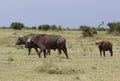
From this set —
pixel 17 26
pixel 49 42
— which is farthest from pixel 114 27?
pixel 49 42

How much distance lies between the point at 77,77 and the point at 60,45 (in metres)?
10.2

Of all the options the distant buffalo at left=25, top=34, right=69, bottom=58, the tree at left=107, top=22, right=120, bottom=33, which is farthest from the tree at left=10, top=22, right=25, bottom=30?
the distant buffalo at left=25, top=34, right=69, bottom=58

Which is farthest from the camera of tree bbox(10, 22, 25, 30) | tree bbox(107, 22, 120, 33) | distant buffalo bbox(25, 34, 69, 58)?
tree bbox(10, 22, 25, 30)

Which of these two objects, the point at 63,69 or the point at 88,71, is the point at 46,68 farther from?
the point at 88,71

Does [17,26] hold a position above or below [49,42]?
below

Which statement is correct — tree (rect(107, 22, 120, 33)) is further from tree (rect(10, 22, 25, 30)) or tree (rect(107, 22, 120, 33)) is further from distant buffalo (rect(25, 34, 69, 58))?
distant buffalo (rect(25, 34, 69, 58))

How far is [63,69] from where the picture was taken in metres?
17.1

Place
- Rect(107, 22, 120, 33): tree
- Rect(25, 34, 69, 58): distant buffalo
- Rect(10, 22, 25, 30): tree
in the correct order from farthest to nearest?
1. Rect(10, 22, 25, 30): tree
2. Rect(107, 22, 120, 33): tree
3. Rect(25, 34, 69, 58): distant buffalo

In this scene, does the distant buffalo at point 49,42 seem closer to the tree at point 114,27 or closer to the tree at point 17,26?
the tree at point 114,27

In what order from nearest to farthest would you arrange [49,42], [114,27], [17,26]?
[49,42], [114,27], [17,26]

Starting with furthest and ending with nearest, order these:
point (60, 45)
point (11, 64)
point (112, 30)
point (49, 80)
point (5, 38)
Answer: point (112, 30) → point (5, 38) → point (60, 45) → point (11, 64) → point (49, 80)

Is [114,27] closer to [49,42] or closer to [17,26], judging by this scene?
[17,26]

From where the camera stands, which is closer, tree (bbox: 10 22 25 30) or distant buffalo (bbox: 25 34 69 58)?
distant buffalo (bbox: 25 34 69 58)

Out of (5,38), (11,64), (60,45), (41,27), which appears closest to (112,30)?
(41,27)
